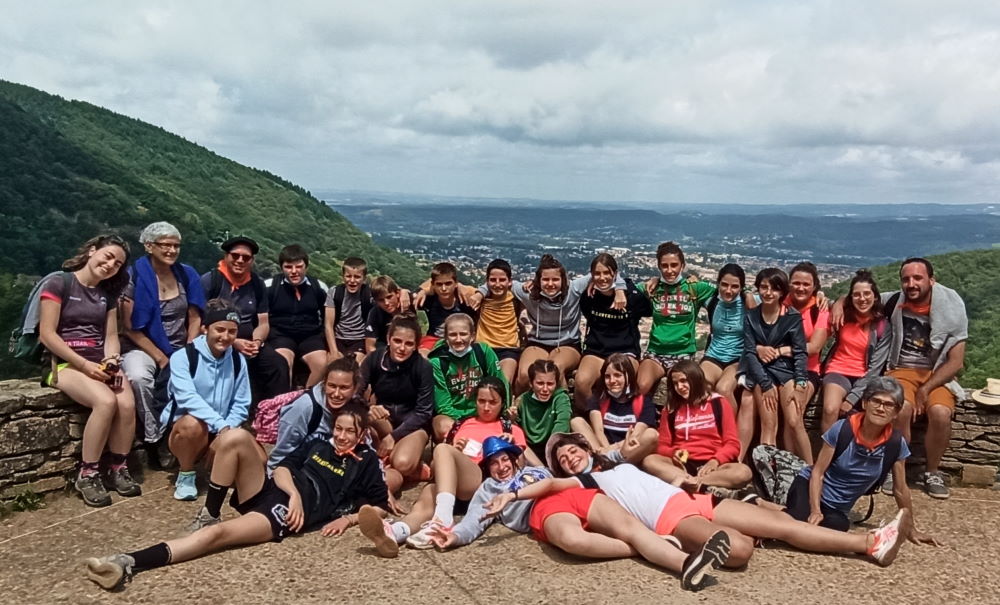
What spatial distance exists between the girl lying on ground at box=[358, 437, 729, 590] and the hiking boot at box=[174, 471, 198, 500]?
5.61ft

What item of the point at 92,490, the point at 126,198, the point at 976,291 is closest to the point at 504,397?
the point at 92,490

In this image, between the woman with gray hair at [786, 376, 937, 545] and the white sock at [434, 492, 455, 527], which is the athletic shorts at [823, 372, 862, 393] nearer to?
the woman with gray hair at [786, 376, 937, 545]

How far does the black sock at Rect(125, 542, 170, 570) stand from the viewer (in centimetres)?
380

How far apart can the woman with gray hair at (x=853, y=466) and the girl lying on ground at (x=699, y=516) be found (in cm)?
27

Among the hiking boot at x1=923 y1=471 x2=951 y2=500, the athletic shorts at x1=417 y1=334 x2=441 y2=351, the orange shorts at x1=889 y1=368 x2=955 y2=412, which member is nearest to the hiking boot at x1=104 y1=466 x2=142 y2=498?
the athletic shorts at x1=417 y1=334 x2=441 y2=351

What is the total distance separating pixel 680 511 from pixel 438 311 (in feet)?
10.5

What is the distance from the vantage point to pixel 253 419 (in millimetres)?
5762

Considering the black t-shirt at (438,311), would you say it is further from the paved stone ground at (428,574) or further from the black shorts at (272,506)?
the black shorts at (272,506)

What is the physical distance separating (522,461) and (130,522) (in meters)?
2.68

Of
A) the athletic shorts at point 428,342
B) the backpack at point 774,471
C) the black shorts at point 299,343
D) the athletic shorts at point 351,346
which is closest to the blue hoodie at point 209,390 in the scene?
the black shorts at point 299,343

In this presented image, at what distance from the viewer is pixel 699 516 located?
4254 mm

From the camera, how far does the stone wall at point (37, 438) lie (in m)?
4.86

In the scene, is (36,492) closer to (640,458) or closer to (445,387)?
(445,387)

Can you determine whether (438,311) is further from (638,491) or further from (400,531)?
(638,491)
